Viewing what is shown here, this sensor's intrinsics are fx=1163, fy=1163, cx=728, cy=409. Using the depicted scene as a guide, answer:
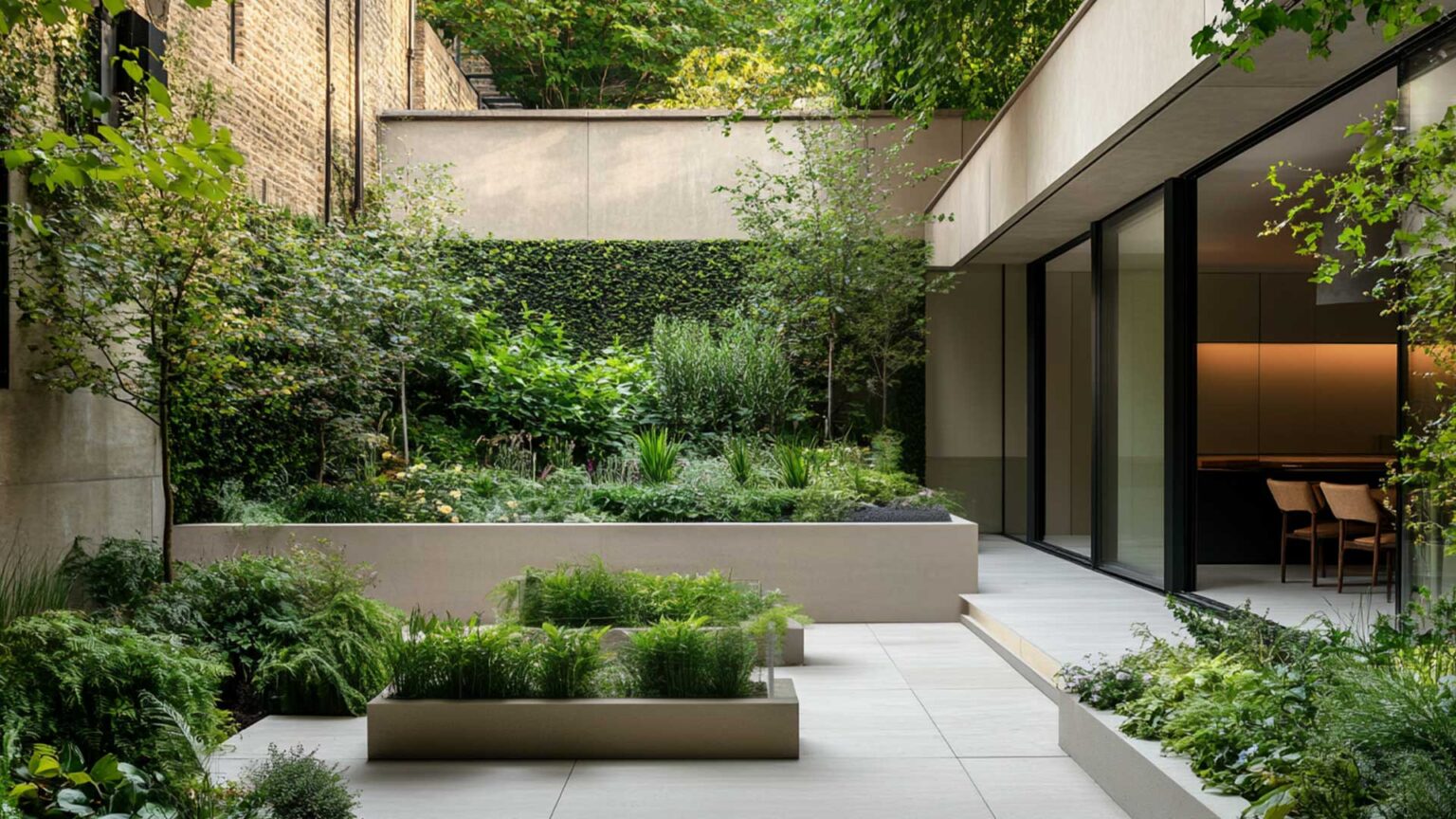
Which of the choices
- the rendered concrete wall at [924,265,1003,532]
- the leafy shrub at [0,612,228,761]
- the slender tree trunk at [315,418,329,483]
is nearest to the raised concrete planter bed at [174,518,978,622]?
the slender tree trunk at [315,418,329,483]

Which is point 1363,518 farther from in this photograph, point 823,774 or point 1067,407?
point 823,774

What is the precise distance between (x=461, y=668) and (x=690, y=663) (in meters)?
0.98

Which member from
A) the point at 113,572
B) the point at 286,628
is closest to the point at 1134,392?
the point at 286,628

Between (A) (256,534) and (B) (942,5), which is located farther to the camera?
(B) (942,5)

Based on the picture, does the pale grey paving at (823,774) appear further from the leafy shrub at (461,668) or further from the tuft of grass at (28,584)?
the tuft of grass at (28,584)

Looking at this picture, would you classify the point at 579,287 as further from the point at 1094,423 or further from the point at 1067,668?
the point at 1067,668

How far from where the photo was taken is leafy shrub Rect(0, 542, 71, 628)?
591 cm

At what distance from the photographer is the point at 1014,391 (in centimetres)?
1330

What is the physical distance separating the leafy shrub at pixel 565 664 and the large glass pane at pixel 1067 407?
329 inches

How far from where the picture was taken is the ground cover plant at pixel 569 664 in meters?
4.98

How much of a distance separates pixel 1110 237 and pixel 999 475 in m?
4.49

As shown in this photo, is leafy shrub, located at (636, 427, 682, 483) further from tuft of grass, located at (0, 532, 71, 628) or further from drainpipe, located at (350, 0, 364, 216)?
drainpipe, located at (350, 0, 364, 216)

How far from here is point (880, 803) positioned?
4266 mm

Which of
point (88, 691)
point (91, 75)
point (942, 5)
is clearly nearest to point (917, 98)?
point (942, 5)
